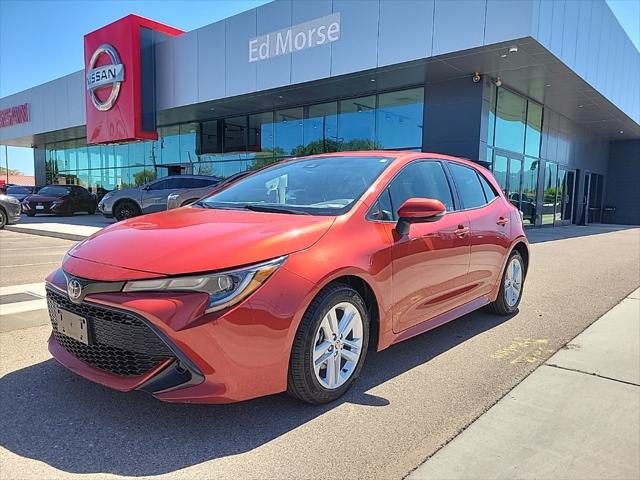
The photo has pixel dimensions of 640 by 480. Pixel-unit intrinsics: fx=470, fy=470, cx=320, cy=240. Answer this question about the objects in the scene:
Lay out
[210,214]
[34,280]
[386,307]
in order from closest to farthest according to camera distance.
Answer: [386,307]
[210,214]
[34,280]

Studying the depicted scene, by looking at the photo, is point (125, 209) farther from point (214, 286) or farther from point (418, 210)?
point (214, 286)

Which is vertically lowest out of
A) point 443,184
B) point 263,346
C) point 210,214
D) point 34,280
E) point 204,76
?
point 34,280

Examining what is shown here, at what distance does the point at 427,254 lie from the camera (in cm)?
349

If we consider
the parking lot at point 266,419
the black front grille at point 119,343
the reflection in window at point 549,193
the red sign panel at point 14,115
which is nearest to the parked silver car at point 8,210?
the parking lot at point 266,419

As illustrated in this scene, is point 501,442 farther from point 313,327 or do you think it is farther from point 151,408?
point 151,408

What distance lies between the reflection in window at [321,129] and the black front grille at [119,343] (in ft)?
48.7

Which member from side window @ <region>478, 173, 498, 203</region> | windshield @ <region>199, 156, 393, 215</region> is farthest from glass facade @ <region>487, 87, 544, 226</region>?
windshield @ <region>199, 156, 393, 215</region>

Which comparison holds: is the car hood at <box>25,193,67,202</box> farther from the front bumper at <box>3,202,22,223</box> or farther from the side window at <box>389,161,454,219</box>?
the side window at <box>389,161,454,219</box>

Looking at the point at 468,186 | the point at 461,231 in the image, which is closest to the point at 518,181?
the point at 468,186

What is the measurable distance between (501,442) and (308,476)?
3.52 feet

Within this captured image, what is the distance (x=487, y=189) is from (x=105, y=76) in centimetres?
1906

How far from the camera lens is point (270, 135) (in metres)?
19.3

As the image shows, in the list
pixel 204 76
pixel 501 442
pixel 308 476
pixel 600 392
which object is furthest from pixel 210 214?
pixel 204 76

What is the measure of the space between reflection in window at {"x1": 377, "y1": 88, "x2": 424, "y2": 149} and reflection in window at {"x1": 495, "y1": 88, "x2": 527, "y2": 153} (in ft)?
8.20
